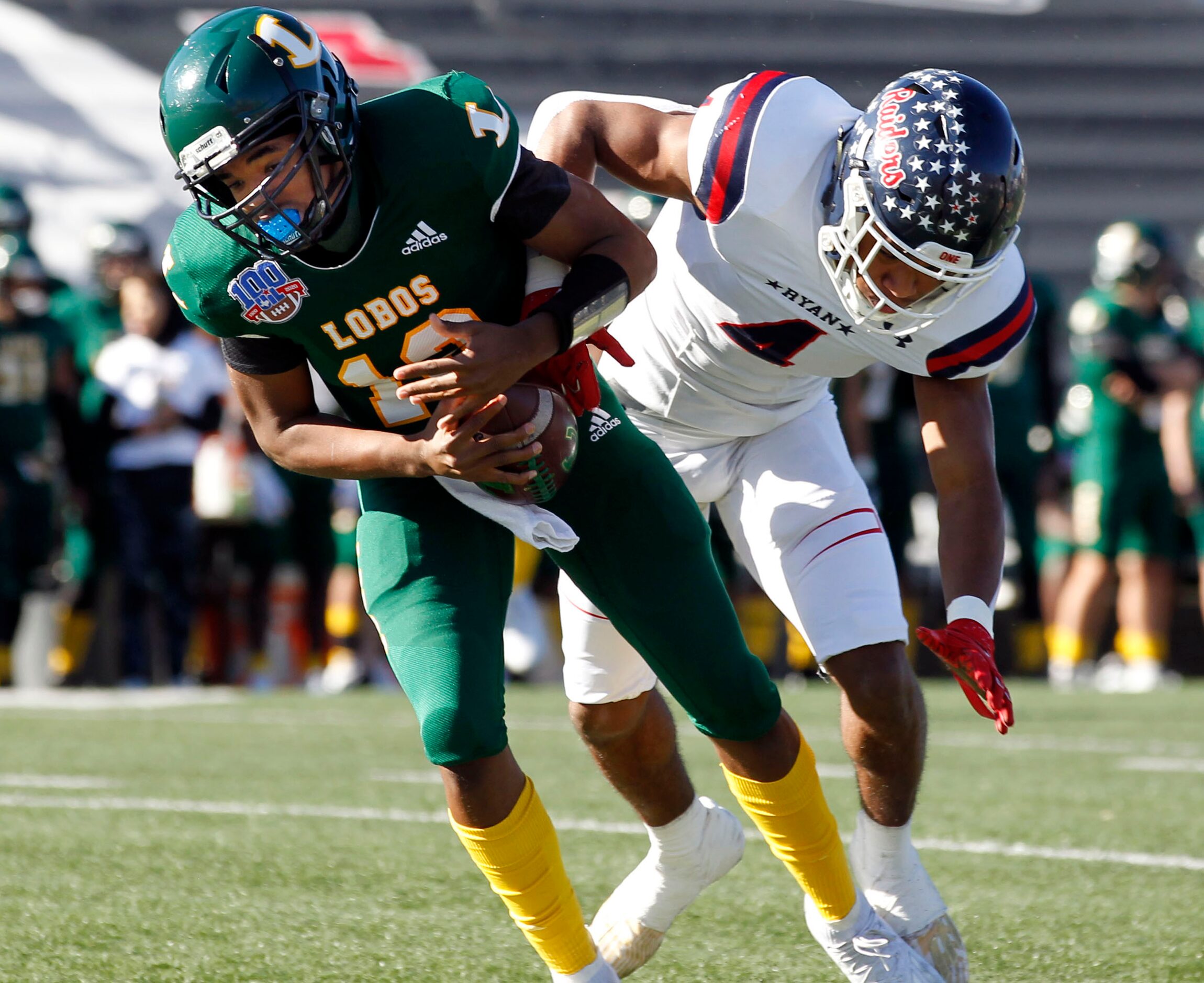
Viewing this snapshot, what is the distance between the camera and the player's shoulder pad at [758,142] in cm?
296

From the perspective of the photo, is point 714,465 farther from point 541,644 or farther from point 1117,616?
point 1117,616

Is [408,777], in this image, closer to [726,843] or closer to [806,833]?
[726,843]

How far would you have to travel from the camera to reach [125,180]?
14.7 m

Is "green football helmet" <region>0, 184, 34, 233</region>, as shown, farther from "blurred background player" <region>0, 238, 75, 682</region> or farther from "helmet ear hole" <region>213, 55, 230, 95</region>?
"helmet ear hole" <region>213, 55, 230, 95</region>

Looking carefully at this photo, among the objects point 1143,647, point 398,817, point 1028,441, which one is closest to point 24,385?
point 398,817

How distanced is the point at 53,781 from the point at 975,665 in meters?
3.18

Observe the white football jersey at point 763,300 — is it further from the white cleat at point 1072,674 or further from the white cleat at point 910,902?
the white cleat at point 1072,674

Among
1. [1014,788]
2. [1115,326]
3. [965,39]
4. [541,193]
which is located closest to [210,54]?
[541,193]

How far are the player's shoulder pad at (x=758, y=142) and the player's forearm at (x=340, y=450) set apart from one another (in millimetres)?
729

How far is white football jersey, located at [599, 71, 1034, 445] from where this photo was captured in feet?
9.70

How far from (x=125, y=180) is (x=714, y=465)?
1237cm

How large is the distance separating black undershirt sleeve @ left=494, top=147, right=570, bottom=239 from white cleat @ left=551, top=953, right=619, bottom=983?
1107 mm

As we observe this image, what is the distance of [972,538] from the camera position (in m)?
2.96

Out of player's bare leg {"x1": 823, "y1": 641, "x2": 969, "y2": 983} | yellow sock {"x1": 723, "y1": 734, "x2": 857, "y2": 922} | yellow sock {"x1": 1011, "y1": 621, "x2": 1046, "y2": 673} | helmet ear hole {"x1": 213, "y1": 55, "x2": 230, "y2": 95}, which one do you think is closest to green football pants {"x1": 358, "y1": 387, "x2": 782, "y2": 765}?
yellow sock {"x1": 723, "y1": 734, "x2": 857, "y2": 922}
